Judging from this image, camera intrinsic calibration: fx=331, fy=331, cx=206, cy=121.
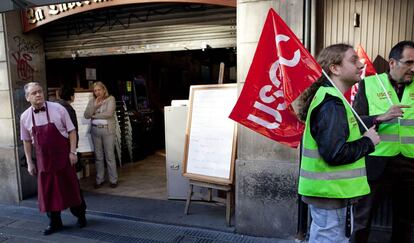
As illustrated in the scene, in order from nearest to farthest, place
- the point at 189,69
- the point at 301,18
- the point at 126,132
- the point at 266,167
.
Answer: the point at 301,18, the point at 266,167, the point at 126,132, the point at 189,69

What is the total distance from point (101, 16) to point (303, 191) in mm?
4429

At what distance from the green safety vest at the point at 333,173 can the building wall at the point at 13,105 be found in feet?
15.3

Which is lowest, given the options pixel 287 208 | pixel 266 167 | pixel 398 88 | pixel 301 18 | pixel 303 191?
pixel 287 208

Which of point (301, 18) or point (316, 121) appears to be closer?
point (316, 121)

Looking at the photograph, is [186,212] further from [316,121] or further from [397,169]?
[316,121]

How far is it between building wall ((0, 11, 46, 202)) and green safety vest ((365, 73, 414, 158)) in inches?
194

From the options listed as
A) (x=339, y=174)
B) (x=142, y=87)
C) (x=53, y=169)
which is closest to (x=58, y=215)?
(x=53, y=169)

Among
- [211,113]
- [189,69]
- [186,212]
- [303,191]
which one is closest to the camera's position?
[303,191]

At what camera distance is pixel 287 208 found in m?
3.70

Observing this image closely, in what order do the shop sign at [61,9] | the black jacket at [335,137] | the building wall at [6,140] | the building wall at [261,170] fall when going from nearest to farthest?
the black jacket at [335,137]
the building wall at [261,170]
the shop sign at [61,9]
the building wall at [6,140]

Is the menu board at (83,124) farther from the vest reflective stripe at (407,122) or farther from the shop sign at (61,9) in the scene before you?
the vest reflective stripe at (407,122)

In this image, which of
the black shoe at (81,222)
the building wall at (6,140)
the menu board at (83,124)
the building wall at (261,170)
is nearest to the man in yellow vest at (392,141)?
the building wall at (261,170)

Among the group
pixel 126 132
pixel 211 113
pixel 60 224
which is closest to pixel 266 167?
pixel 211 113

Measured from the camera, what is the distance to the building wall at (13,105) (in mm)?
5191
